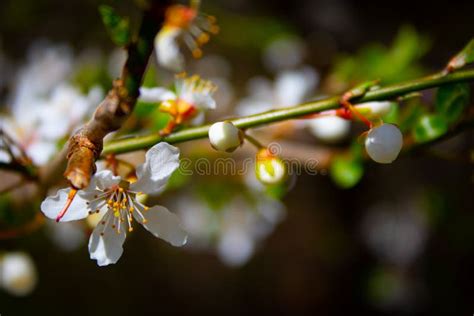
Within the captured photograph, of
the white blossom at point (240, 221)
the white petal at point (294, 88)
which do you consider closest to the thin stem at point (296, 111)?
the white petal at point (294, 88)

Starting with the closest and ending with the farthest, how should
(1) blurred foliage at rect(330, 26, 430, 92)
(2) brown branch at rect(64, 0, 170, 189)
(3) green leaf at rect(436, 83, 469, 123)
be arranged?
1. (2) brown branch at rect(64, 0, 170, 189)
2. (3) green leaf at rect(436, 83, 469, 123)
3. (1) blurred foliage at rect(330, 26, 430, 92)

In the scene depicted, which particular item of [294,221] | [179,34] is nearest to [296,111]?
[179,34]

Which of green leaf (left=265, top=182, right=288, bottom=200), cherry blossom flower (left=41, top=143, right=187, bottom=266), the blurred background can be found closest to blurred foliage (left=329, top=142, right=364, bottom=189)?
green leaf (left=265, top=182, right=288, bottom=200)

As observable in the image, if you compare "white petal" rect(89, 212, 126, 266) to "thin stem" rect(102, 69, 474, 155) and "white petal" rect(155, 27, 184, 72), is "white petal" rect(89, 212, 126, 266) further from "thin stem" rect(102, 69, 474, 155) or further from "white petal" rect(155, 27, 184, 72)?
"white petal" rect(155, 27, 184, 72)

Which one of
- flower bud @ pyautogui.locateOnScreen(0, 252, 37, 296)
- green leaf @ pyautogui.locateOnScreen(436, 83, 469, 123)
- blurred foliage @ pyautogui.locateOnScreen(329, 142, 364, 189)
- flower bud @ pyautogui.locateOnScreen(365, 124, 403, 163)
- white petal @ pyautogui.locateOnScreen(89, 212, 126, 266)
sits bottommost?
flower bud @ pyautogui.locateOnScreen(0, 252, 37, 296)

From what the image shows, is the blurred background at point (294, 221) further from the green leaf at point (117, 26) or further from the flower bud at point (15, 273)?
the green leaf at point (117, 26)

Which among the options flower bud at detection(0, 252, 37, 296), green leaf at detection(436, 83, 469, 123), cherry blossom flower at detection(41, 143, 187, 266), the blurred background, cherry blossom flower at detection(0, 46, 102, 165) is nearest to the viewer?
cherry blossom flower at detection(41, 143, 187, 266)

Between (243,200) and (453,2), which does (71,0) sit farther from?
(453,2)
